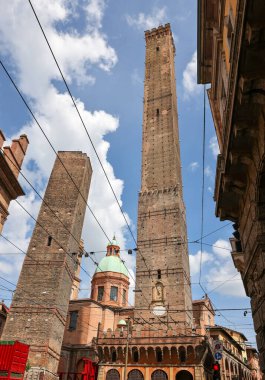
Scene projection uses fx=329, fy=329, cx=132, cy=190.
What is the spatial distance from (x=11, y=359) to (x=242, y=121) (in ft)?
41.7

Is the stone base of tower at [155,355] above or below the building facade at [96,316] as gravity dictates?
below

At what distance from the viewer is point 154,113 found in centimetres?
3809

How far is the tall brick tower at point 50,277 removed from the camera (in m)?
23.4

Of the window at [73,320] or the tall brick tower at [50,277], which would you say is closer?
the tall brick tower at [50,277]

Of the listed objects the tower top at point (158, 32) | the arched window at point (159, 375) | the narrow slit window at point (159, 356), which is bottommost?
the arched window at point (159, 375)

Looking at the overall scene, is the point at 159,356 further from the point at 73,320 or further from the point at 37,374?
the point at 73,320

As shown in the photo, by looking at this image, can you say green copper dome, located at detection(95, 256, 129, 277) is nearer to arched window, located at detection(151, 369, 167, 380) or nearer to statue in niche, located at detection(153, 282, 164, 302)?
statue in niche, located at detection(153, 282, 164, 302)

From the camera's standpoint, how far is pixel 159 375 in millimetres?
24125

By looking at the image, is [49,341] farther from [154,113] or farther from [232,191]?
[154,113]

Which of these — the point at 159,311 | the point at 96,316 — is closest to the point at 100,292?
the point at 96,316

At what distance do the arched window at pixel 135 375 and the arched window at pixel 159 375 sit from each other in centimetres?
89

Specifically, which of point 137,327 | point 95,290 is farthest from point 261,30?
point 95,290

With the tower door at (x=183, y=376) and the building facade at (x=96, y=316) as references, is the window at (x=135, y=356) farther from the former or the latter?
the tower door at (x=183, y=376)

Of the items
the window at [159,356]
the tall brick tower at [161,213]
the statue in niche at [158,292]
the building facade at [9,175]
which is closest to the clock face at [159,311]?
the tall brick tower at [161,213]
